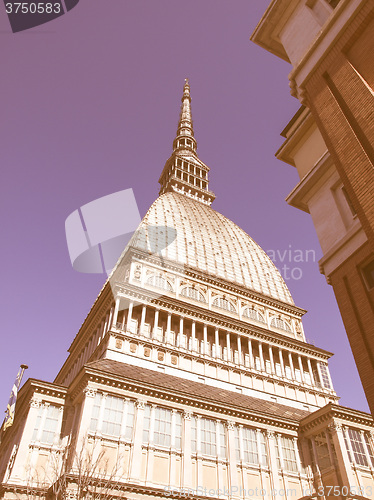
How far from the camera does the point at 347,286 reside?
1844cm

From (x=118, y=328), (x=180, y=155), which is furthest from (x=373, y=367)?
(x=180, y=155)

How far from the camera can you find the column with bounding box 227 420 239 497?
102ft

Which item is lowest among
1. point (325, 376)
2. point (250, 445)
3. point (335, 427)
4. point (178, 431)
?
point (250, 445)

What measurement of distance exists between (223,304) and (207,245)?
57.1ft

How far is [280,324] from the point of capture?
59.4 meters

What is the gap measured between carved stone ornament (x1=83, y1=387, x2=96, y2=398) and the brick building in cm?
2027

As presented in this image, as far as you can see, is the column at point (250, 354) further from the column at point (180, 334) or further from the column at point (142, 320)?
the column at point (142, 320)

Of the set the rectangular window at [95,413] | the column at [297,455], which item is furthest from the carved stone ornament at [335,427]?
the rectangular window at [95,413]

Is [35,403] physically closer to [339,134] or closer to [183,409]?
[183,409]

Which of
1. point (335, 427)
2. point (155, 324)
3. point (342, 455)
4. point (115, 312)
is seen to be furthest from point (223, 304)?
point (342, 455)

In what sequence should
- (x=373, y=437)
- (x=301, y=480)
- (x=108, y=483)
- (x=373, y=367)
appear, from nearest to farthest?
(x=373, y=367), (x=108, y=483), (x=301, y=480), (x=373, y=437)

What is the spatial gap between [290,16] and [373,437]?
35.3m

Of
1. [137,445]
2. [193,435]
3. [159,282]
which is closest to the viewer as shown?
[137,445]

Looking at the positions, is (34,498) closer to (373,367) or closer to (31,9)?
(373,367)
